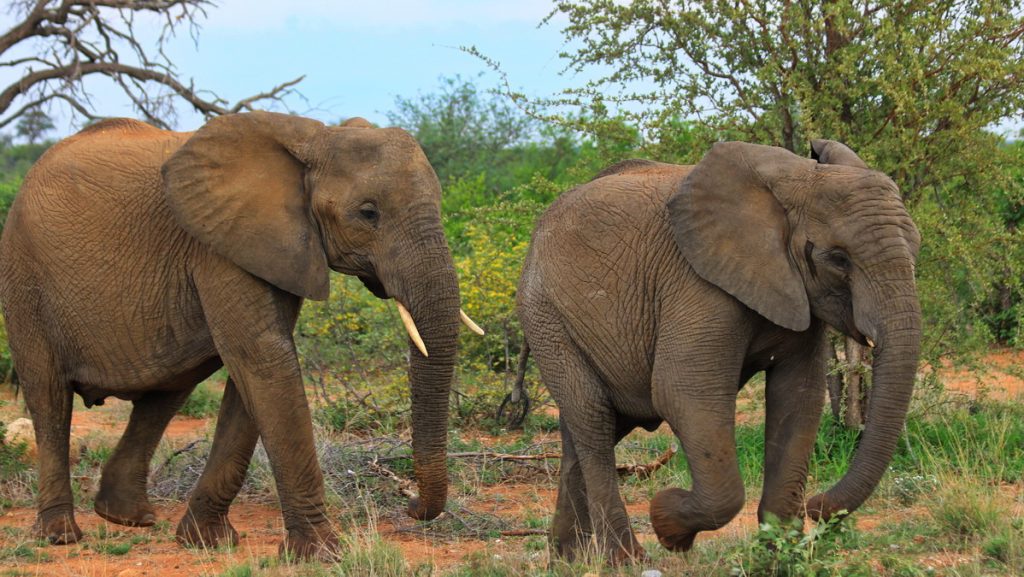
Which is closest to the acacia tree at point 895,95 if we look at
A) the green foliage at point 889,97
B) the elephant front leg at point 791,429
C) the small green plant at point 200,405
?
the green foliage at point 889,97

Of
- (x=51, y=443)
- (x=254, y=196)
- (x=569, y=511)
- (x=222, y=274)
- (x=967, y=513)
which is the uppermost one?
(x=254, y=196)

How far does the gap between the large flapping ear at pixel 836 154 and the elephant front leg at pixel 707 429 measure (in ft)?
3.24

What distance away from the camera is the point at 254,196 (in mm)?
6160

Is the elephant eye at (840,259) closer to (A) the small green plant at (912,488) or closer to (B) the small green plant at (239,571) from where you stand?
(A) the small green plant at (912,488)

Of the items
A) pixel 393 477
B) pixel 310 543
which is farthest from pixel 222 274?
pixel 393 477

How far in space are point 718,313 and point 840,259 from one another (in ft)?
1.78

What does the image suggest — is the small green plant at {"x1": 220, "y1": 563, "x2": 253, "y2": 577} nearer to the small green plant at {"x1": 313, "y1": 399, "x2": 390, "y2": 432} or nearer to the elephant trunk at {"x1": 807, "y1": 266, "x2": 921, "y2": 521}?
the elephant trunk at {"x1": 807, "y1": 266, "x2": 921, "y2": 521}

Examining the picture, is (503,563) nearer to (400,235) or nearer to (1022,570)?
(400,235)

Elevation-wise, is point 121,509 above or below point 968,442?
below

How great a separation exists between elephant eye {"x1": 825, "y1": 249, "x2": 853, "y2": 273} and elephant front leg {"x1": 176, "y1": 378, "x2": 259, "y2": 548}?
10.7ft

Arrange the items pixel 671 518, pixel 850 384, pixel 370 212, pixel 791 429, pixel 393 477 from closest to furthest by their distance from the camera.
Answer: pixel 671 518, pixel 791 429, pixel 370 212, pixel 393 477, pixel 850 384

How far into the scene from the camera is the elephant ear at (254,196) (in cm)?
604

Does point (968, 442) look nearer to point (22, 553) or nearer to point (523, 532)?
point (523, 532)

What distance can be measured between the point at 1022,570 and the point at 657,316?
179 centimetres
